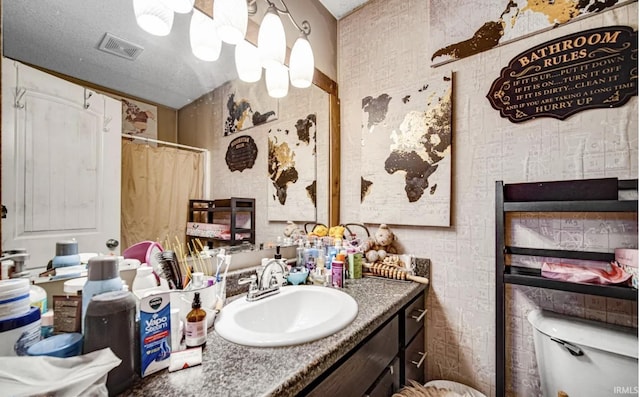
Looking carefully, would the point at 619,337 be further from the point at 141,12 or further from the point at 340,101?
the point at 141,12

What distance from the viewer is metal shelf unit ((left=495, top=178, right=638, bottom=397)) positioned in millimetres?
918

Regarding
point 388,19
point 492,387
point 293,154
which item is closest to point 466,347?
point 492,387

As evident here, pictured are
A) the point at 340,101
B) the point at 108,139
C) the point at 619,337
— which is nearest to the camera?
the point at 108,139

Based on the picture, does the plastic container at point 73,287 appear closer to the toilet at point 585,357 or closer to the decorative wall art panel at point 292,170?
the decorative wall art panel at point 292,170

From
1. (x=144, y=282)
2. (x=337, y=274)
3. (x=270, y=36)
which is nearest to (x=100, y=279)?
(x=144, y=282)

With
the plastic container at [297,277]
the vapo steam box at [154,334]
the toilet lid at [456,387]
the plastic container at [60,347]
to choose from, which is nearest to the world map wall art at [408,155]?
the plastic container at [297,277]

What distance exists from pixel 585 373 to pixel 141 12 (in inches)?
72.7

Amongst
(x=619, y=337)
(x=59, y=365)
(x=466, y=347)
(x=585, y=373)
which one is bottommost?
(x=466, y=347)

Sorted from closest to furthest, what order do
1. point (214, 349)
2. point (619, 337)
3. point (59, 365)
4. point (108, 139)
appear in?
point (59, 365) → point (214, 349) → point (108, 139) → point (619, 337)

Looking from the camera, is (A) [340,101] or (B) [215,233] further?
(A) [340,101]

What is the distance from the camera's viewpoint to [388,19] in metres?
1.58

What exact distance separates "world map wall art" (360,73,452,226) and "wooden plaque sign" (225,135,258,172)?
0.63 meters

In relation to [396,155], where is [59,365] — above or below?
below

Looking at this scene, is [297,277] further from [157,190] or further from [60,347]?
[60,347]
